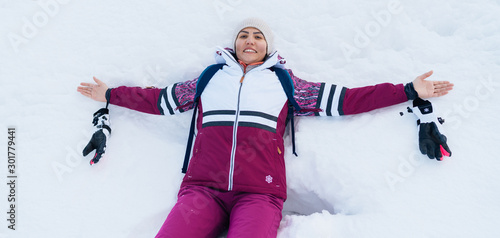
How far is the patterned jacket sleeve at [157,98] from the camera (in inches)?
83.0

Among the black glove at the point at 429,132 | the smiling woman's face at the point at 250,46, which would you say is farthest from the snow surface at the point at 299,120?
the smiling woman's face at the point at 250,46

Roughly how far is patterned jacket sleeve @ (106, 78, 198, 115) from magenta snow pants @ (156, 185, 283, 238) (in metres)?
0.60

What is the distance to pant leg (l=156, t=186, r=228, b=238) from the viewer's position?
5.04ft

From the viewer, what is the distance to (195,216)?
1599 mm

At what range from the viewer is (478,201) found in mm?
1592

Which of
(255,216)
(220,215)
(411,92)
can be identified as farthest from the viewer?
(411,92)

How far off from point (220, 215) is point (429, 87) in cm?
141

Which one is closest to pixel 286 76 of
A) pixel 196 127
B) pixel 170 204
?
pixel 196 127

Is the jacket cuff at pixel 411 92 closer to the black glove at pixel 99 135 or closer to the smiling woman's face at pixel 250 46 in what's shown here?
the smiling woman's face at pixel 250 46

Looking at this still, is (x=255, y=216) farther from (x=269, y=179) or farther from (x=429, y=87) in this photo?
(x=429, y=87)

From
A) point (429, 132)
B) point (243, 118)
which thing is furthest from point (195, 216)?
point (429, 132)

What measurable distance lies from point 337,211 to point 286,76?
861 millimetres

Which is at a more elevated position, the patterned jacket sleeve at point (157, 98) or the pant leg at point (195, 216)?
the patterned jacket sleeve at point (157, 98)

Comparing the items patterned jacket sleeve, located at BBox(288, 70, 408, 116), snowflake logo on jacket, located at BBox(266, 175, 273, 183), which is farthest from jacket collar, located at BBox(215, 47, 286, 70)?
snowflake logo on jacket, located at BBox(266, 175, 273, 183)
